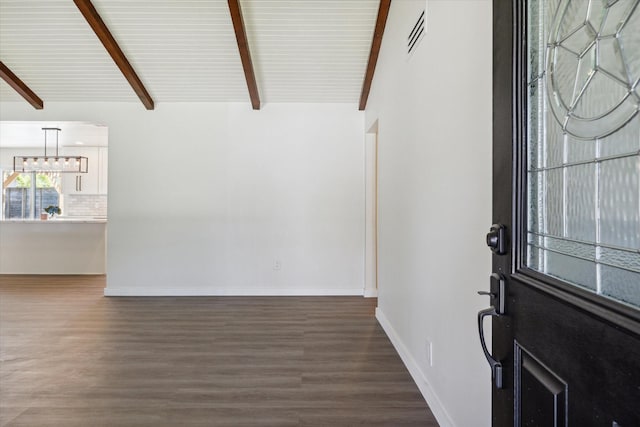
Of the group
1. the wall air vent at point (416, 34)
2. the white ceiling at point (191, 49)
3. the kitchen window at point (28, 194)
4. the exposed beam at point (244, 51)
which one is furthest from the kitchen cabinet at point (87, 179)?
the wall air vent at point (416, 34)

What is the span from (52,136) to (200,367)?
736 centimetres

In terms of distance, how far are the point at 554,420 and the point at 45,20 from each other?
16.6 feet

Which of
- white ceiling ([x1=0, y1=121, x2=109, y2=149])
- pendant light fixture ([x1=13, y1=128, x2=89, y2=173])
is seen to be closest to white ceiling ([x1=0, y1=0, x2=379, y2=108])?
white ceiling ([x1=0, y1=121, x2=109, y2=149])

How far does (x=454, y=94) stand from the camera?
1.89m

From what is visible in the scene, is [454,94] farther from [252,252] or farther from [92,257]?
[92,257]

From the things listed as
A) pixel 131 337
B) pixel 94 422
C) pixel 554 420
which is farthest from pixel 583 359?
pixel 131 337

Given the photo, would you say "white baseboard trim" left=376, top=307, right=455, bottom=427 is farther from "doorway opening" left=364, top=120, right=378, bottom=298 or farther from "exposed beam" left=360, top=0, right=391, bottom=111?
"exposed beam" left=360, top=0, right=391, bottom=111

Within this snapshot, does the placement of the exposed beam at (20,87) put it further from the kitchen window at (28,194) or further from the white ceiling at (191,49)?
the kitchen window at (28,194)

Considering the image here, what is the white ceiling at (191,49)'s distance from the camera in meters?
3.74

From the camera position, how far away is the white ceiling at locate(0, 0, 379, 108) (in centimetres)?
374

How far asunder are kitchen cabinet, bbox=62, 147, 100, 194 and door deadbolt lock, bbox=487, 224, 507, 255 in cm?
969

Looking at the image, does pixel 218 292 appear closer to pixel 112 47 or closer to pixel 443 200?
pixel 112 47

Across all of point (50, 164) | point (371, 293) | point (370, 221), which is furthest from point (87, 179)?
point (371, 293)

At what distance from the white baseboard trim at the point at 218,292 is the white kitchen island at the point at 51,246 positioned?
169cm
